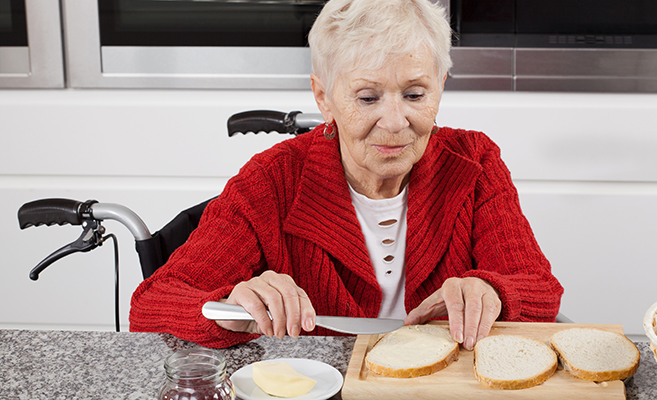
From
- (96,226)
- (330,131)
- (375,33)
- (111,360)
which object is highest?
(375,33)

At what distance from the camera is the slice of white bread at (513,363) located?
0.75 metres

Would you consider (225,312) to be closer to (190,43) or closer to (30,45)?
Result: (190,43)

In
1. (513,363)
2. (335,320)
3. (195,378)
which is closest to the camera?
(195,378)

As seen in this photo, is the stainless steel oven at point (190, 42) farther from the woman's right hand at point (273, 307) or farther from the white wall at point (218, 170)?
the woman's right hand at point (273, 307)

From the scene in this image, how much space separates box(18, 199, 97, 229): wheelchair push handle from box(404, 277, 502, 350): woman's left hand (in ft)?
2.00

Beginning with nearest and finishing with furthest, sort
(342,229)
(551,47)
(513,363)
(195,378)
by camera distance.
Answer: (195,378) → (513,363) → (342,229) → (551,47)

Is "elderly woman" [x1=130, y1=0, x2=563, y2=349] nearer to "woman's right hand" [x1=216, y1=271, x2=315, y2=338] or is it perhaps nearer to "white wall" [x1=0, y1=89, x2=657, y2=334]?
"woman's right hand" [x1=216, y1=271, x2=315, y2=338]

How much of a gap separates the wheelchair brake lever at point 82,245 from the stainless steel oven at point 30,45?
3.83 ft

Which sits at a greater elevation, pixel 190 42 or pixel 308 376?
pixel 190 42

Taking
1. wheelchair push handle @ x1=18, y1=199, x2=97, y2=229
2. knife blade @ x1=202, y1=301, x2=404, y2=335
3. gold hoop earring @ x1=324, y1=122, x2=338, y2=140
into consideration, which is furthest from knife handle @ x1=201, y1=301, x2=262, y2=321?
gold hoop earring @ x1=324, y1=122, x2=338, y2=140

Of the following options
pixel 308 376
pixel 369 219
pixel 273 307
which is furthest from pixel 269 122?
pixel 308 376

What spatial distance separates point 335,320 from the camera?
0.89m

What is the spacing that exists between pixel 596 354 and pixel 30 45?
6.61 feet

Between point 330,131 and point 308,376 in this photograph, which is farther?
point 330,131
